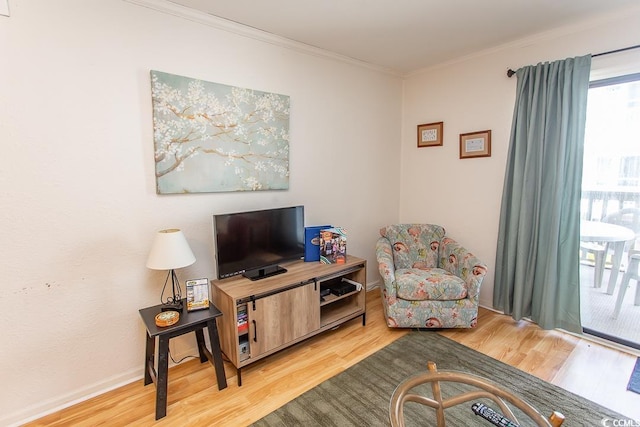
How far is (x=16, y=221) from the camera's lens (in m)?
1.72

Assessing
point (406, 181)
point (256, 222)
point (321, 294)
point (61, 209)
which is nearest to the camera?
point (61, 209)

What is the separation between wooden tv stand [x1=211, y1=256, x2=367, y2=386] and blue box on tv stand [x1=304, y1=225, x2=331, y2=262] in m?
0.10

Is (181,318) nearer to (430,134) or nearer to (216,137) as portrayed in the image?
(216,137)

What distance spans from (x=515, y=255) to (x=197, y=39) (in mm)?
3120

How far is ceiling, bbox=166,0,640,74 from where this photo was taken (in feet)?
6.99

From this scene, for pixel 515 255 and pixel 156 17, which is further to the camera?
pixel 515 255

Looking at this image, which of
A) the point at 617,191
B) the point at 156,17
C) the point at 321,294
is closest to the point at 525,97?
the point at 617,191

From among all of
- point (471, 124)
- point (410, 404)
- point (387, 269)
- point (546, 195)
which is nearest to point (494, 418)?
point (410, 404)

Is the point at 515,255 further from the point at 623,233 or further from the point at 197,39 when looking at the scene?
the point at 197,39

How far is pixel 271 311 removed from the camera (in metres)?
2.21

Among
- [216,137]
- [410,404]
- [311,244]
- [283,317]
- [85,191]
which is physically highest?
[216,137]

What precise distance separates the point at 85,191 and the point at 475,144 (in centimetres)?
326

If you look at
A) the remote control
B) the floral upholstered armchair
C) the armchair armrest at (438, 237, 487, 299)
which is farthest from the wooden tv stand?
the remote control

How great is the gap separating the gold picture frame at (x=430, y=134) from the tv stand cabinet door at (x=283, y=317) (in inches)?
84.2
